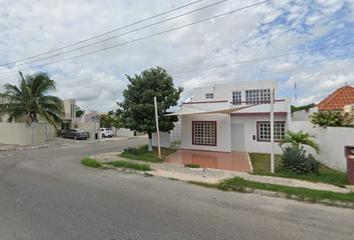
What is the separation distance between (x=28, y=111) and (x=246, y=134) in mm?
19763

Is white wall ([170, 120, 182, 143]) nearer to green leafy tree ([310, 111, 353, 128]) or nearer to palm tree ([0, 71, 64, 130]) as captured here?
green leafy tree ([310, 111, 353, 128])

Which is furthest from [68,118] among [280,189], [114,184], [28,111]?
[280,189]

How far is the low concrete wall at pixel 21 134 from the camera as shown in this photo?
56.9 ft

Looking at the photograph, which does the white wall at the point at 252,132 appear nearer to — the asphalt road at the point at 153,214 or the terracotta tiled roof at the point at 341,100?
the terracotta tiled roof at the point at 341,100

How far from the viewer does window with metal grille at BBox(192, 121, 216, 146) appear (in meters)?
12.5

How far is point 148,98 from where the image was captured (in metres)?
10.6

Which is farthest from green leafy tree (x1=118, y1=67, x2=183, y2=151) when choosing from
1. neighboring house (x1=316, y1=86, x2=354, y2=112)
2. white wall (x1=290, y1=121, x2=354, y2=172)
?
neighboring house (x1=316, y1=86, x2=354, y2=112)

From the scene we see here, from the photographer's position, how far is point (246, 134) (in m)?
12.3

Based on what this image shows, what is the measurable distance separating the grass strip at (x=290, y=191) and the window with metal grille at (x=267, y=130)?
266 inches

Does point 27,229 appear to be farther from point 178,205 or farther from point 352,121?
point 352,121

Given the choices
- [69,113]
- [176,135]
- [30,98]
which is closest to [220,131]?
[176,135]

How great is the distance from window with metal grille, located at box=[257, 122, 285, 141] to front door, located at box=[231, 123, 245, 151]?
108cm

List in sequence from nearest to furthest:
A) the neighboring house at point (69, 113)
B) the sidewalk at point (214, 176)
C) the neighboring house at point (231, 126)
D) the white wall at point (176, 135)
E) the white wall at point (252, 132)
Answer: the sidewalk at point (214, 176), the neighboring house at point (231, 126), the white wall at point (252, 132), the white wall at point (176, 135), the neighboring house at point (69, 113)

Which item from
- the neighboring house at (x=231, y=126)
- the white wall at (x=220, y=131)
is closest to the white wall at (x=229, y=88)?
the neighboring house at (x=231, y=126)
